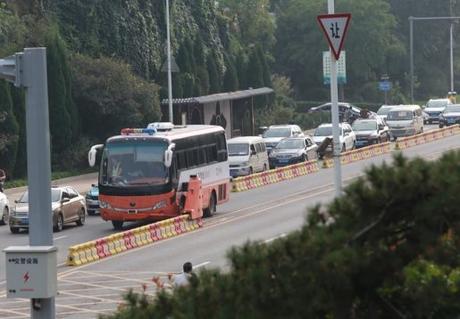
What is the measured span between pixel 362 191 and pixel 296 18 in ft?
293

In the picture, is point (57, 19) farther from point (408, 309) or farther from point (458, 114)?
point (408, 309)

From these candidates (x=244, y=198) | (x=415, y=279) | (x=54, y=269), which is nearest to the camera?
(x=415, y=279)

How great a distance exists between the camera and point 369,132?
65.0 metres

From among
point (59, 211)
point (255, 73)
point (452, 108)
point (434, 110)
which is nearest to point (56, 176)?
point (59, 211)

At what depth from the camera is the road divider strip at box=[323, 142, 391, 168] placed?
189 ft

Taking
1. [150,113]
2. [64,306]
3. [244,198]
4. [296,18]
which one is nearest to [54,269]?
[64,306]

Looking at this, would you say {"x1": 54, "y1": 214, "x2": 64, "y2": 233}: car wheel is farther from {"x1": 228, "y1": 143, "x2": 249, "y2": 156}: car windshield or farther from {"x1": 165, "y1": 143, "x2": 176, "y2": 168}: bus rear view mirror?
{"x1": 228, "y1": 143, "x2": 249, "y2": 156}: car windshield

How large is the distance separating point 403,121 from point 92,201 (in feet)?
104

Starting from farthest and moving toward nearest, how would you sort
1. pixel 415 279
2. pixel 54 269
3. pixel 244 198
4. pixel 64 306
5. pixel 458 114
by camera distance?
1. pixel 458 114
2. pixel 244 198
3. pixel 64 306
4. pixel 54 269
5. pixel 415 279

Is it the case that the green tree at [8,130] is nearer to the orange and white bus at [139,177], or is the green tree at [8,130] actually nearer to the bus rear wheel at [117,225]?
the bus rear wheel at [117,225]

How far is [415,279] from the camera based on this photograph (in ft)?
27.3

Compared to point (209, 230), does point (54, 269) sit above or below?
above

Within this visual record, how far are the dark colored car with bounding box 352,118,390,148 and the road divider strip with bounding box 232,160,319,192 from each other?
8671mm

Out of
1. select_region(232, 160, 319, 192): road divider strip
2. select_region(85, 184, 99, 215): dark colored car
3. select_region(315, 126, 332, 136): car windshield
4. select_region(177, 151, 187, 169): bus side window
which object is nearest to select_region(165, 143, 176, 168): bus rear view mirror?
select_region(177, 151, 187, 169): bus side window
